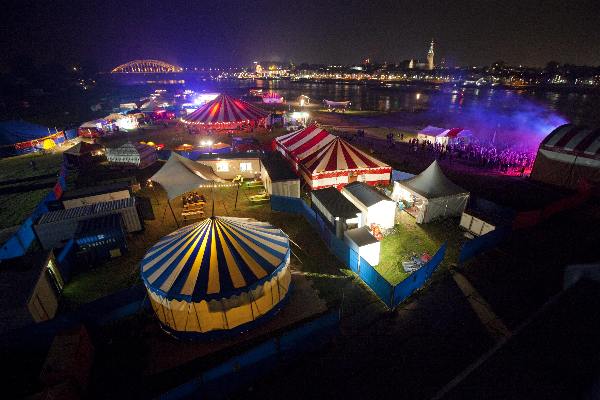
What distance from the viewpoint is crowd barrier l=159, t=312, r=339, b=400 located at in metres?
6.39

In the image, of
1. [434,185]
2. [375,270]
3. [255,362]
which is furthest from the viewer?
[434,185]

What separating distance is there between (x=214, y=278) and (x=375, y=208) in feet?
26.1

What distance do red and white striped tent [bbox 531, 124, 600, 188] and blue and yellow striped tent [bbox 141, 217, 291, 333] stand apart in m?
19.2

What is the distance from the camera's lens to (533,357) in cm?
427

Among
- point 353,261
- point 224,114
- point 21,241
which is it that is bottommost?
point 353,261

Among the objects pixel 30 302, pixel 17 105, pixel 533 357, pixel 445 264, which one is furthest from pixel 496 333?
pixel 17 105

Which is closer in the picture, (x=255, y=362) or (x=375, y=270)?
(x=255, y=362)

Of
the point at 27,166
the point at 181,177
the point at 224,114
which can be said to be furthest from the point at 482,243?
the point at 27,166

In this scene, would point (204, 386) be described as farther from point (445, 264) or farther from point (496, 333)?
point (445, 264)

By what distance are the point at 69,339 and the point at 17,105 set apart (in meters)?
71.1

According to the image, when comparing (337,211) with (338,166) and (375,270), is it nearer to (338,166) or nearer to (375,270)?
(375,270)

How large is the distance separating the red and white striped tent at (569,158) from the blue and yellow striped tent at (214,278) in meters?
19.2

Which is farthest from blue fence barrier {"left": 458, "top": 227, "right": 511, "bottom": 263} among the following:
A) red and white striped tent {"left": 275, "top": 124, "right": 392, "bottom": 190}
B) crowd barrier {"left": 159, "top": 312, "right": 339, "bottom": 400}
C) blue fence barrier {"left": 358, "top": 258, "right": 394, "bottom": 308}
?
red and white striped tent {"left": 275, "top": 124, "right": 392, "bottom": 190}

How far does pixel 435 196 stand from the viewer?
13867mm
